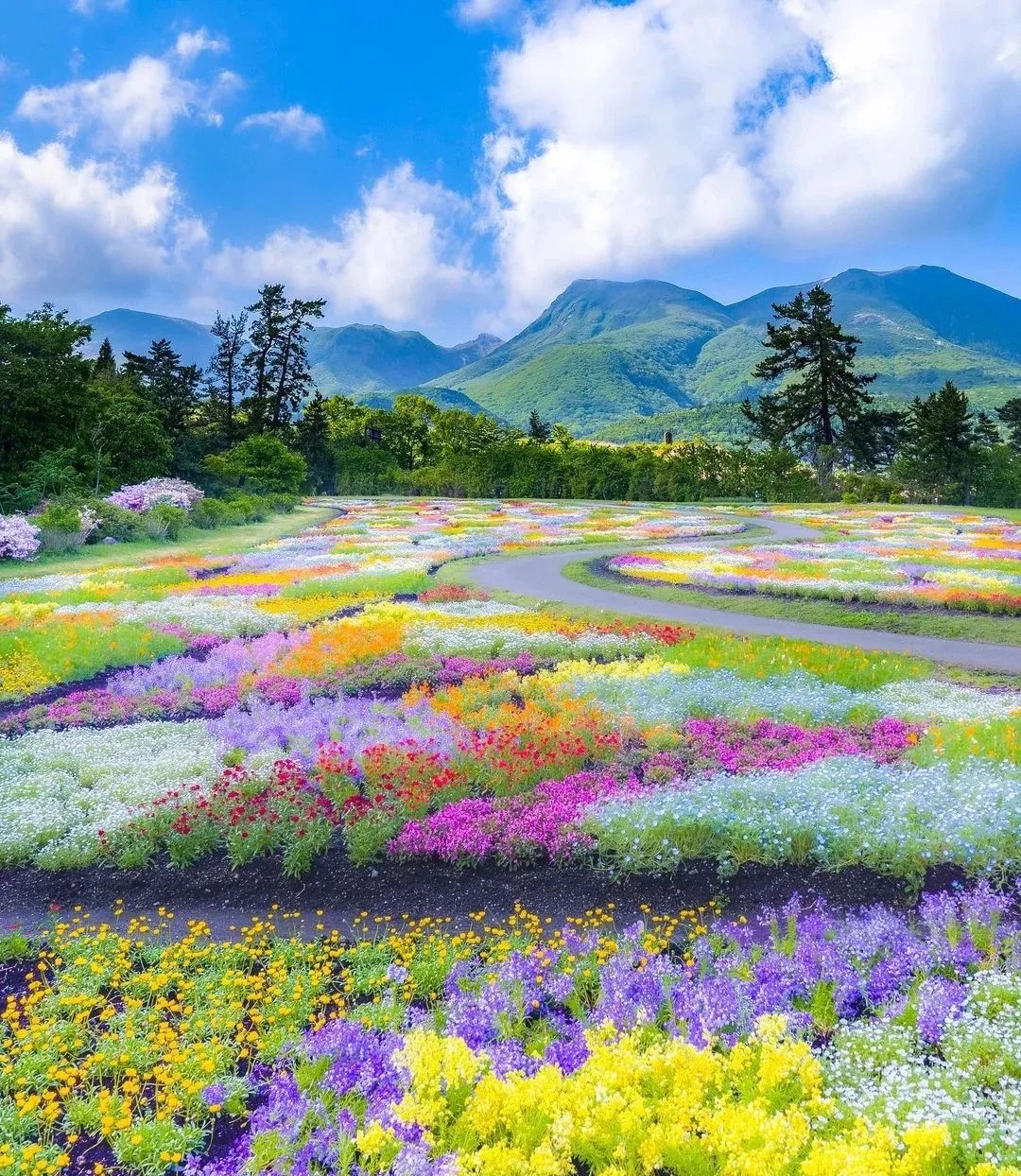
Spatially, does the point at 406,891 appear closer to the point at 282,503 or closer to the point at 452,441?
the point at 282,503

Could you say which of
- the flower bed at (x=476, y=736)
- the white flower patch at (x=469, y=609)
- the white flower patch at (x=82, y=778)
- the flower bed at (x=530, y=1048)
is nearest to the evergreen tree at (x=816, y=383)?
the white flower patch at (x=469, y=609)

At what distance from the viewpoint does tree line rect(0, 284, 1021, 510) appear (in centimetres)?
4459

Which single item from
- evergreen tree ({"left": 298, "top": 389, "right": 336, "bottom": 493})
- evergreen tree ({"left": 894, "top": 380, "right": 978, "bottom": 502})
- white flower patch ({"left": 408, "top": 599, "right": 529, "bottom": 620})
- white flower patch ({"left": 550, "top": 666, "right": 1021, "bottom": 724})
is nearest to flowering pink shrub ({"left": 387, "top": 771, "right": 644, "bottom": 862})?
white flower patch ({"left": 550, "top": 666, "right": 1021, "bottom": 724})

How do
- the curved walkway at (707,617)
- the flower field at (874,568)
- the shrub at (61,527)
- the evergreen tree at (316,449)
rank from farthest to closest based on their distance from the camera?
the evergreen tree at (316,449) → the shrub at (61,527) → the flower field at (874,568) → the curved walkway at (707,617)

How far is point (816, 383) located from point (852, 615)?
6789 cm

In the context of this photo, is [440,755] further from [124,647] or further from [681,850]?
[124,647]

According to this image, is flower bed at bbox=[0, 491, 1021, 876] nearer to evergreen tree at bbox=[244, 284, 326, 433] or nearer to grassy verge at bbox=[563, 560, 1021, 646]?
grassy verge at bbox=[563, 560, 1021, 646]

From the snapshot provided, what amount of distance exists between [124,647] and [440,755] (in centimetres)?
954

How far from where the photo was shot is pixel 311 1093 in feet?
15.4

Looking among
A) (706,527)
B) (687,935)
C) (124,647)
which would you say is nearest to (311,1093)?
(687,935)

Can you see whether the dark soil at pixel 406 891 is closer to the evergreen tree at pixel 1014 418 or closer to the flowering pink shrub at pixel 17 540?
the flowering pink shrub at pixel 17 540

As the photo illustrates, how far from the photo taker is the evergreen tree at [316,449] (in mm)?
87500

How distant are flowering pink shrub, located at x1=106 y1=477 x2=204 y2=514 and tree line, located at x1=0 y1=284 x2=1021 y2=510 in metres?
2.01

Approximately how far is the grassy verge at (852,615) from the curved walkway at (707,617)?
1.12 feet
